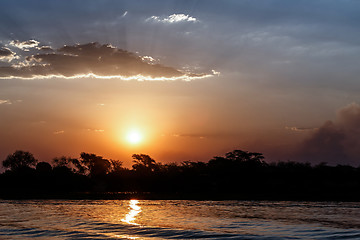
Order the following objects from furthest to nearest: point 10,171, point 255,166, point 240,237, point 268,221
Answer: point 10,171 < point 255,166 < point 268,221 < point 240,237

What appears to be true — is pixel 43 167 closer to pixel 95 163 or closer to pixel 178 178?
pixel 95 163

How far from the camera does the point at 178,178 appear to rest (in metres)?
142

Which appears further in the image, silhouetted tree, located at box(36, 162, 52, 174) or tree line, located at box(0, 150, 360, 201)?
silhouetted tree, located at box(36, 162, 52, 174)

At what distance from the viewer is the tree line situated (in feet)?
397

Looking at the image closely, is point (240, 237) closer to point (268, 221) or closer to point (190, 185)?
point (268, 221)

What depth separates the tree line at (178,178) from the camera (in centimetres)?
12088

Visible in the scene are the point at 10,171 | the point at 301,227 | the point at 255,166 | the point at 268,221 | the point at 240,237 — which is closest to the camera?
the point at 240,237

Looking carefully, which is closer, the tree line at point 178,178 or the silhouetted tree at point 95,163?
the tree line at point 178,178

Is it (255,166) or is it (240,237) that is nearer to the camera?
(240,237)

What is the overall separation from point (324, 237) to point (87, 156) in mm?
135574

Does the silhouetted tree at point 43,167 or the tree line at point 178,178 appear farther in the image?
the silhouetted tree at point 43,167

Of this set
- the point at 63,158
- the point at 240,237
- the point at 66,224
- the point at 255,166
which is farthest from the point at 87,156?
the point at 240,237

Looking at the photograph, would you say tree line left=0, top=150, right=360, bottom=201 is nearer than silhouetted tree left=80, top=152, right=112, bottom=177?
Yes

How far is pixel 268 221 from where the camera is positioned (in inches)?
1596
